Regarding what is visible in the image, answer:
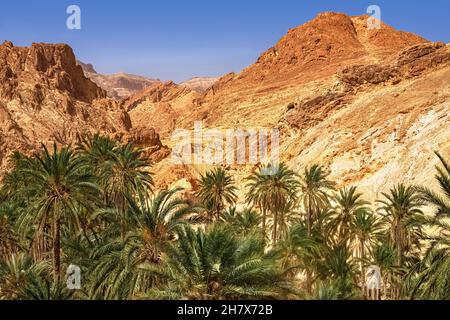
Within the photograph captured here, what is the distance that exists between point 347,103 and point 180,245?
178ft

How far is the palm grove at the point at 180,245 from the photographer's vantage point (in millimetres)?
15953

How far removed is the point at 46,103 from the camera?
86.2 metres

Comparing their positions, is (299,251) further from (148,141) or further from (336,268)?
(148,141)

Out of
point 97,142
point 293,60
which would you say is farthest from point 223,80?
point 97,142

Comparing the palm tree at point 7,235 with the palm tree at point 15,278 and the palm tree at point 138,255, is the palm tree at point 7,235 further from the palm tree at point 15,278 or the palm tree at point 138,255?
the palm tree at point 138,255

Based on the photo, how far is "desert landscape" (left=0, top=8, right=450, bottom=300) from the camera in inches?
705

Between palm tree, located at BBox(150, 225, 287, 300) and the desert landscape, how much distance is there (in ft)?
0.15

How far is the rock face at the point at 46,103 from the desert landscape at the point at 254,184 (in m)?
0.28

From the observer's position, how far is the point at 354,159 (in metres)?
51.8

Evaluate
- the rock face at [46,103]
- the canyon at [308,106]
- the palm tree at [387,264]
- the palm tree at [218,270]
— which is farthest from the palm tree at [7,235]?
the rock face at [46,103]

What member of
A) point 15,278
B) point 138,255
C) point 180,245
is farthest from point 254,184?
point 180,245
